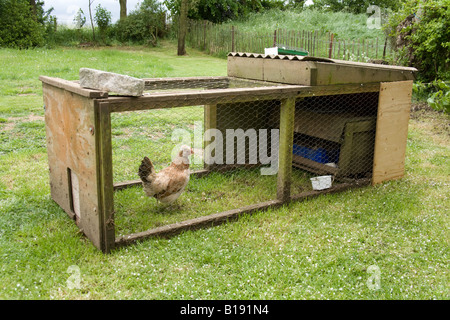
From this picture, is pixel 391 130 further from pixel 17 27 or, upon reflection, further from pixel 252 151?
pixel 17 27

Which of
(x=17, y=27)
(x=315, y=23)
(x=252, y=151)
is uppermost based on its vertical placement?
(x=315, y=23)

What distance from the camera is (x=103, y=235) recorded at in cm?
329

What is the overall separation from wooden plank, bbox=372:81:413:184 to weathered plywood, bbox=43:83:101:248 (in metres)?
3.05

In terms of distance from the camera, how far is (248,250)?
3.41 m

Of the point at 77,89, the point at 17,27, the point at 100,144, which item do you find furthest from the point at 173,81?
the point at 17,27

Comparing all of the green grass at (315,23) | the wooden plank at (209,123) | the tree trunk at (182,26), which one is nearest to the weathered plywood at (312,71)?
the wooden plank at (209,123)

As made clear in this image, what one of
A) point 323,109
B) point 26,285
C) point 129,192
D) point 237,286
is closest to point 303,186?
point 323,109

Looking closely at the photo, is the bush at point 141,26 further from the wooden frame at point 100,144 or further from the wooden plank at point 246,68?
the wooden frame at point 100,144

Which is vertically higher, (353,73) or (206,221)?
(353,73)

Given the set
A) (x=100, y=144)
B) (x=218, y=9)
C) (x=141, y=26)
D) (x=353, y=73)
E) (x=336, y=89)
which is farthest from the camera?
(x=218, y=9)

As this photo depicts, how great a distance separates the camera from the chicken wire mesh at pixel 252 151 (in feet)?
14.8

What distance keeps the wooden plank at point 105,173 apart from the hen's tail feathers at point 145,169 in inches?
24.9

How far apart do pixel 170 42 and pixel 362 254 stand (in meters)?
19.0

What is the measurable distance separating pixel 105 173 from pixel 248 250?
1210 millimetres
